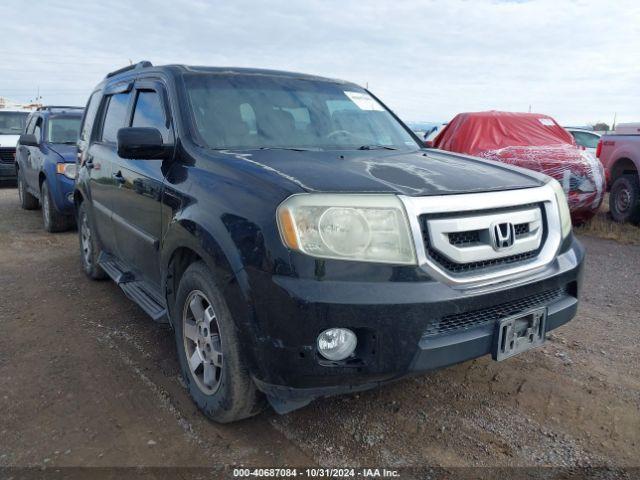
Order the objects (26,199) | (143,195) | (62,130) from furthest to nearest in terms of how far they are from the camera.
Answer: (26,199), (62,130), (143,195)

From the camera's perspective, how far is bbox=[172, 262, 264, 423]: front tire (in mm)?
2469

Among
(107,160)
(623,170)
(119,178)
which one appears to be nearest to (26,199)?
(107,160)

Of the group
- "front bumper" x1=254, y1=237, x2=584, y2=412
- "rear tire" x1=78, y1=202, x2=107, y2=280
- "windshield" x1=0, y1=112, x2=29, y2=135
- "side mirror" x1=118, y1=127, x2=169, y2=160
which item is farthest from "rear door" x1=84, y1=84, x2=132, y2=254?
"windshield" x1=0, y1=112, x2=29, y2=135

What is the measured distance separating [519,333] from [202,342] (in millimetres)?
1556

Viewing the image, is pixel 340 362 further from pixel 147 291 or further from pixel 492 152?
pixel 492 152

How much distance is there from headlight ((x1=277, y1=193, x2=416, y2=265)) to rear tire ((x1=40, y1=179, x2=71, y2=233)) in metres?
6.21

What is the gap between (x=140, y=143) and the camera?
294 cm

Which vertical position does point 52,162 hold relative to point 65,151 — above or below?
below

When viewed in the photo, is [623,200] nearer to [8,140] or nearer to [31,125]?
[31,125]

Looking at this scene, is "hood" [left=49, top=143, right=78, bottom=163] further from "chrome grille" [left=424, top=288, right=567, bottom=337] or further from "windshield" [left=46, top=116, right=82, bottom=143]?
"chrome grille" [left=424, top=288, right=567, bottom=337]

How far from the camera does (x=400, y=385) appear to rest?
10.4ft

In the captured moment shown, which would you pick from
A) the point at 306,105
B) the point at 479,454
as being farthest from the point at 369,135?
the point at 479,454

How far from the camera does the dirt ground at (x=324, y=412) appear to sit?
8.29ft

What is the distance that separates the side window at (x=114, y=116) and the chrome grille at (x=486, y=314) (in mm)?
2967
